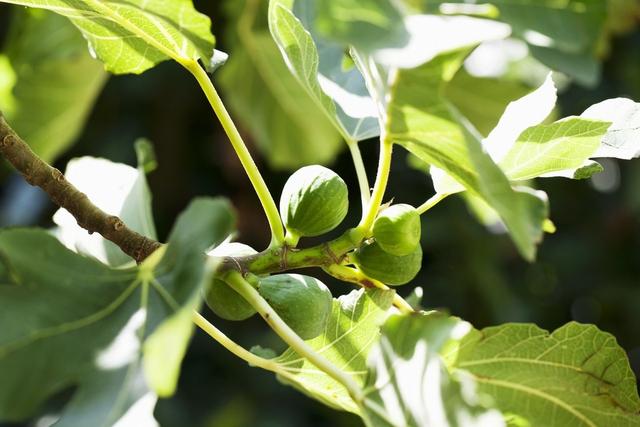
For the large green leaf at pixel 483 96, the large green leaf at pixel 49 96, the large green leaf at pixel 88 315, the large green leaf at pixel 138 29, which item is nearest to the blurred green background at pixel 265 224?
the large green leaf at pixel 483 96

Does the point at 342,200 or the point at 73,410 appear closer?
the point at 73,410

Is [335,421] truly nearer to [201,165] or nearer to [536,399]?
[201,165]

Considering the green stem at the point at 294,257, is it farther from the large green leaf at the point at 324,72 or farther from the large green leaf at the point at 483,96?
the large green leaf at the point at 483,96

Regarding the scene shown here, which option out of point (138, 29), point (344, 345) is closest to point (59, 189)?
point (138, 29)

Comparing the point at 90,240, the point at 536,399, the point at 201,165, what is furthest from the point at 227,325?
the point at 536,399

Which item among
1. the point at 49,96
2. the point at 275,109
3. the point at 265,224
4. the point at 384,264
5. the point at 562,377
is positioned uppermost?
the point at 384,264

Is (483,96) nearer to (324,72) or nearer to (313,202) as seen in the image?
(324,72)

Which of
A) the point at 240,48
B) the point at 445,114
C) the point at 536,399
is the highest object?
the point at 445,114

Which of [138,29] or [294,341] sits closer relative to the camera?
[294,341]
